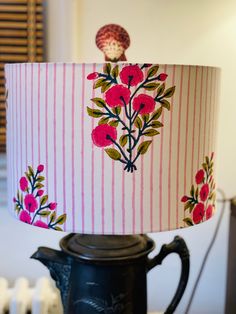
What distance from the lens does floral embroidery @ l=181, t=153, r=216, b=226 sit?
759 millimetres

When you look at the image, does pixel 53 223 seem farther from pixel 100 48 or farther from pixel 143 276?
pixel 100 48

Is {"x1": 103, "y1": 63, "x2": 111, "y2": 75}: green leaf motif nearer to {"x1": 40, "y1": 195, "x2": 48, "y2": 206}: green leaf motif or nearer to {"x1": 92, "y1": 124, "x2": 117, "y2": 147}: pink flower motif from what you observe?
{"x1": 92, "y1": 124, "x2": 117, "y2": 147}: pink flower motif

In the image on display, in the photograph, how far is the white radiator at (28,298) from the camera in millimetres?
1196

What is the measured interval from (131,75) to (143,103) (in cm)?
5

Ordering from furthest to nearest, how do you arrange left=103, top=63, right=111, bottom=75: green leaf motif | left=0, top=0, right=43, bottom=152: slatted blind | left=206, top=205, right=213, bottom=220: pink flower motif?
left=0, top=0, right=43, bottom=152: slatted blind, left=206, top=205, right=213, bottom=220: pink flower motif, left=103, top=63, right=111, bottom=75: green leaf motif

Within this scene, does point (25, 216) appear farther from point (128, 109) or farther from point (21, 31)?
point (21, 31)

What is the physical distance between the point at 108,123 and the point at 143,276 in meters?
0.31

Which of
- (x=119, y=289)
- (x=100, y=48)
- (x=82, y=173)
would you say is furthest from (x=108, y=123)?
(x=100, y=48)

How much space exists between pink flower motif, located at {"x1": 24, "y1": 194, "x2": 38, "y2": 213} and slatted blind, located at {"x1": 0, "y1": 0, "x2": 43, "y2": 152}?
0.47 metres

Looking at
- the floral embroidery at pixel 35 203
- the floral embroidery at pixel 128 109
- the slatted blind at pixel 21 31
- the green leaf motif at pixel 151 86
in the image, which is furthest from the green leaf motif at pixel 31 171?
the slatted blind at pixel 21 31

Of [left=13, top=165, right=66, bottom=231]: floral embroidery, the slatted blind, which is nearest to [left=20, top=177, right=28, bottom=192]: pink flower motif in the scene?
[left=13, top=165, right=66, bottom=231]: floral embroidery

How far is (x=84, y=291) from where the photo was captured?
802 mm

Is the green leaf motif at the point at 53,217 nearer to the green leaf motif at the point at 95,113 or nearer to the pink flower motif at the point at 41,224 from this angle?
the pink flower motif at the point at 41,224

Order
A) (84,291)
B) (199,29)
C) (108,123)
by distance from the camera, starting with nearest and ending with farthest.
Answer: (108,123) → (84,291) → (199,29)
